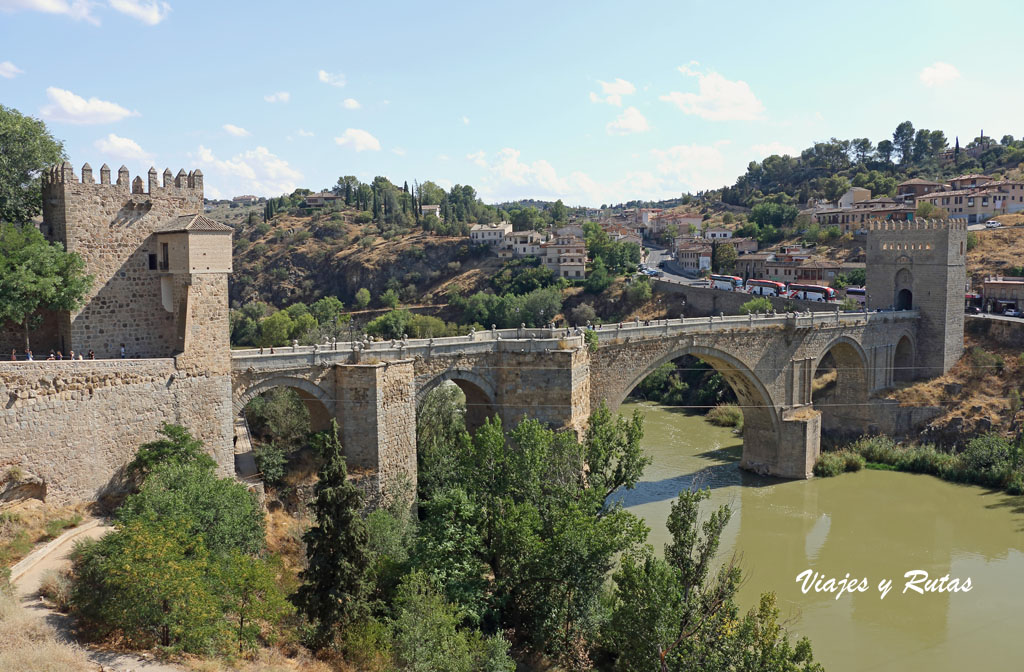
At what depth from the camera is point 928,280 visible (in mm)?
36812

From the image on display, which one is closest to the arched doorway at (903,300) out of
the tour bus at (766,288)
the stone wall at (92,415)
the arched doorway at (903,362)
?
the arched doorway at (903,362)

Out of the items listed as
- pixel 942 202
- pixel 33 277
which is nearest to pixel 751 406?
pixel 33 277

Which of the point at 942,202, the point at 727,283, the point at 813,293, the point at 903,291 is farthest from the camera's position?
the point at 942,202

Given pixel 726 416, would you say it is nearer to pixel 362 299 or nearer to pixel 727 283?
pixel 727 283

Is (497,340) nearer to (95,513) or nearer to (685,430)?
(95,513)

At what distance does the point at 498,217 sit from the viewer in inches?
3915

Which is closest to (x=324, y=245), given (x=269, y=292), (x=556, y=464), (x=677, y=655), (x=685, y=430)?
(x=269, y=292)

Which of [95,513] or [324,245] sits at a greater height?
[324,245]

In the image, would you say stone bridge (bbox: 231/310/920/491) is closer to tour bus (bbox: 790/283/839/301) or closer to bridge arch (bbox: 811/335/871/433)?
bridge arch (bbox: 811/335/871/433)

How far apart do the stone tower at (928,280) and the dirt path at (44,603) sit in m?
35.1

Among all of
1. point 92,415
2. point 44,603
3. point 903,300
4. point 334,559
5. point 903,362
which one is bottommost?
point 334,559

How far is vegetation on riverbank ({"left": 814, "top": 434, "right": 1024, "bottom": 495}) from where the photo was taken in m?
30.1

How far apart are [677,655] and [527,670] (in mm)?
3445

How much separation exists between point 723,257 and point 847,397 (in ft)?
104
